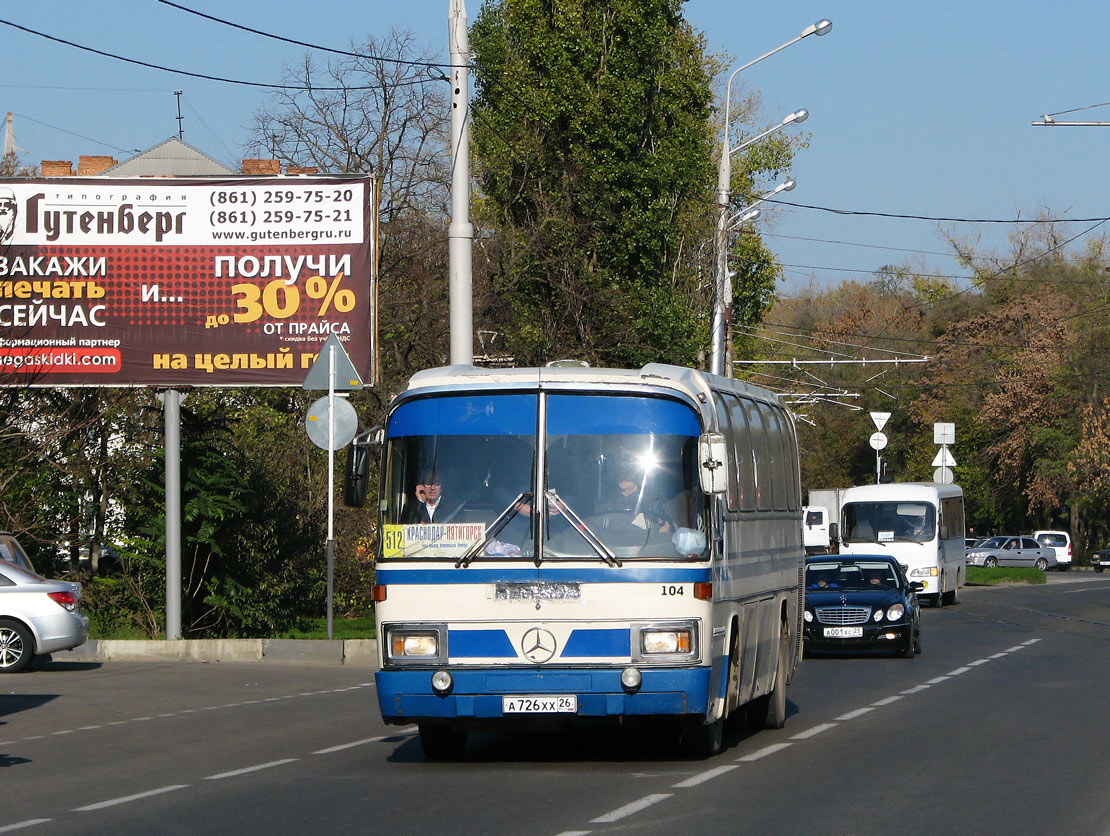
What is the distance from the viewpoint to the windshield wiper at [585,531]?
428 inches

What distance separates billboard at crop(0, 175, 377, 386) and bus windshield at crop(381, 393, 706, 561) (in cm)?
1082

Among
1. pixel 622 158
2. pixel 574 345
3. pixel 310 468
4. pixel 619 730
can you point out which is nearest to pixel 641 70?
pixel 622 158

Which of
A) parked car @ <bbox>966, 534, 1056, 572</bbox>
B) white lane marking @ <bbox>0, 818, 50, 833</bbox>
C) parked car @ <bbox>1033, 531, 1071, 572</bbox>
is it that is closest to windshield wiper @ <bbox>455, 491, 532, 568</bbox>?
white lane marking @ <bbox>0, 818, 50, 833</bbox>

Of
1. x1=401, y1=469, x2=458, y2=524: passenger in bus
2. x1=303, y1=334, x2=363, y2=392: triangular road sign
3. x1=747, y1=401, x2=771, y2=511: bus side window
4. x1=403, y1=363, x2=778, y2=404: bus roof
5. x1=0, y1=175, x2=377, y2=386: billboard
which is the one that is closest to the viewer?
x1=401, y1=469, x2=458, y2=524: passenger in bus

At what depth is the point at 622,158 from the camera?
40188mm

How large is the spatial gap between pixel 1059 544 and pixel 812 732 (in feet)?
207

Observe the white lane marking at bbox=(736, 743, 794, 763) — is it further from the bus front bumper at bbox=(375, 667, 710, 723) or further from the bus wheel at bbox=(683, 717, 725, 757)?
the bus front bumper at bbox=(375, 667, 710, 723)

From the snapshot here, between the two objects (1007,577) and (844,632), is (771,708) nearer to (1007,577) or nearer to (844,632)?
(844,632)

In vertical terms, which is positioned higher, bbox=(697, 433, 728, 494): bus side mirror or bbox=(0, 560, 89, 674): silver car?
bbox=(697, 433, 728, 494): bus side mirror

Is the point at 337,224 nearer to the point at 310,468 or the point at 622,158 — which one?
the point at 310,468

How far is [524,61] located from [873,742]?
99.1ft

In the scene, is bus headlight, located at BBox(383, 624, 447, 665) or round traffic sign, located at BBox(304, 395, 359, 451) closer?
bus headlight, located at BBox(383, 624, 447, 665)

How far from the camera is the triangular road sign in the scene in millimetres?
20656

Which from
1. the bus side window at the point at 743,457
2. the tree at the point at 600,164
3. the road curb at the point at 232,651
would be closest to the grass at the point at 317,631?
the road curb at the point at 232,651
